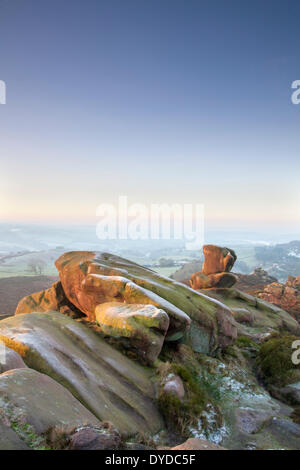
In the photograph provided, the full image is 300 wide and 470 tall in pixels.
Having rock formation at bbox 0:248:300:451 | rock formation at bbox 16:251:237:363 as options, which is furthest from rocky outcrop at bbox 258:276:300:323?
rock formation at bbox 16:251:237:363

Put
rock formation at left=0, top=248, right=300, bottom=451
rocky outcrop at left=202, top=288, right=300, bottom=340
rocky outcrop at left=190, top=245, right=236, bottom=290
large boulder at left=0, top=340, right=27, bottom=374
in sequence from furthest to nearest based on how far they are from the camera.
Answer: rocky outcrop at left=190, top=245, right=236, bottom=290, rocky outcrop at left=202, top=288, right=300, bottom=340, large boulder at left=0, top=340, right=27, bottom=374, rock formation at left=0, top=248, right=300, bottom=451

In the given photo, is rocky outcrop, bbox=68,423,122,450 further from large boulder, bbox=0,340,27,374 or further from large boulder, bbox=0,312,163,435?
large boulder, bbox=0,340,27,374

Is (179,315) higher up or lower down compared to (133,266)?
lower down

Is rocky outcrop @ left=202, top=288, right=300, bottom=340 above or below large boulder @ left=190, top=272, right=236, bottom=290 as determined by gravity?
below

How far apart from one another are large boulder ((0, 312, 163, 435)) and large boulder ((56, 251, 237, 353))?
3036 mm

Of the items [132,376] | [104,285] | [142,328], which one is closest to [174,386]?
[132,376]

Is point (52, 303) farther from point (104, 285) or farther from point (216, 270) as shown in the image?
point (216, 270)

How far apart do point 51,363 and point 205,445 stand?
6258mm

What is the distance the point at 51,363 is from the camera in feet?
32.2

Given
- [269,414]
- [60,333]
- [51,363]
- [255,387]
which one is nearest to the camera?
[51,363]

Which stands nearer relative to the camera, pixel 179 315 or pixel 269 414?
pixel 269 414

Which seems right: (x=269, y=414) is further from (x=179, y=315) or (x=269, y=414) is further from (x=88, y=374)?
(x=88, y=374)

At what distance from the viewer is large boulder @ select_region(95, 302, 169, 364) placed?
13094mm

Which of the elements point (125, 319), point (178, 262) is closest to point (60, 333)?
point (125, 319)
